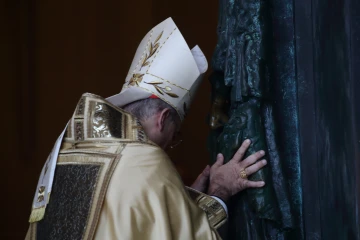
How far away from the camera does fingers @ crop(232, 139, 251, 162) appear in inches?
55.7

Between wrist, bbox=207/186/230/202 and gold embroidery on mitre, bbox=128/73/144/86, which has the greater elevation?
gold embroidery on mitre, bbox=128/73/144/86

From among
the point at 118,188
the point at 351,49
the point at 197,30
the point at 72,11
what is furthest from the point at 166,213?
the point at 72,11

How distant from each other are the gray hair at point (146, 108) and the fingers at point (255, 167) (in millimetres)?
248

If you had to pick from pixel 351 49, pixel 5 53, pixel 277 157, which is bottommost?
pixel 277 157

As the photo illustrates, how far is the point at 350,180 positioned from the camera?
1274 millimetres

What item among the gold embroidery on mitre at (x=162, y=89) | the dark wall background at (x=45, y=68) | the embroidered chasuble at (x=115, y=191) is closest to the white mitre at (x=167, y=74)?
the gold embroidery on mitre at (x=162, y=89)

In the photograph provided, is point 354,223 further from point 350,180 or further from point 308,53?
point 308,53

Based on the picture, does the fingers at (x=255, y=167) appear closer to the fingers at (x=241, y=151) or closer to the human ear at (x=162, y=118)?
the fingers at (x=241, y=151)

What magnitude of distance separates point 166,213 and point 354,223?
37cm

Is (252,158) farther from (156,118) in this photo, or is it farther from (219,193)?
(156,118)

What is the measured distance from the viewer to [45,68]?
3598 mm

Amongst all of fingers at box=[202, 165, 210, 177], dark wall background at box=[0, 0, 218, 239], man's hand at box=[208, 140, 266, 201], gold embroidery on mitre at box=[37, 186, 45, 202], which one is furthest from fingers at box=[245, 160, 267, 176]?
dark wall background at box=[0, 0, 218, 239]

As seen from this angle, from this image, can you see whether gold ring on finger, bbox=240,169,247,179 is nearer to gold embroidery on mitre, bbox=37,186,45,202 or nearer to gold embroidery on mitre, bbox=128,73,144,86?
gold embroidery on mitre, bbox=128,73,144,86

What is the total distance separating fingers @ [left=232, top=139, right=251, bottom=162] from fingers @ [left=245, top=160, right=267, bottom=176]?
0.03 m
